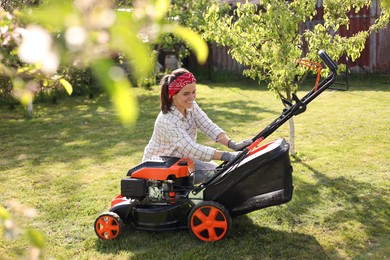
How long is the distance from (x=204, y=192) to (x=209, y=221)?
0.66 ft

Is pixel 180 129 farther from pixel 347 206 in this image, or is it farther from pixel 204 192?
pixel 347 206

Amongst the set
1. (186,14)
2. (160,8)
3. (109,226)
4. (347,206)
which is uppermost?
(160,8)

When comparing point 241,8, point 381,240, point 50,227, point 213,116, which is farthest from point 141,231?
point 213,116

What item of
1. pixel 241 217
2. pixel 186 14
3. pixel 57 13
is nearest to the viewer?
pixel 57 13

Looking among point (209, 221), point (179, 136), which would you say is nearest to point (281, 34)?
point (179, 136)

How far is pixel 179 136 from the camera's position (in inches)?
159

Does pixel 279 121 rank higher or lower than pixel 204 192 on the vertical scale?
higher

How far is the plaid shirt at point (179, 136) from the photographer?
395 cm

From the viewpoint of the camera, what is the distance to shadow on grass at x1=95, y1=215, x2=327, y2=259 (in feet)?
12.2

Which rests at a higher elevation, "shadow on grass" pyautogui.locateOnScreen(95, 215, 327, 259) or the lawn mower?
the lawn mower

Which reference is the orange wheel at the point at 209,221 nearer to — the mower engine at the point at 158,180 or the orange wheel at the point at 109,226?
the mower engine at the point at 158,180

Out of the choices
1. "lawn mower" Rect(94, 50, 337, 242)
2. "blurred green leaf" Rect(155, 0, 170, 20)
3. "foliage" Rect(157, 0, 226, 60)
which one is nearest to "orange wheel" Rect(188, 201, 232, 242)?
"lawn mower" Rect(94, 50, 337, 242)

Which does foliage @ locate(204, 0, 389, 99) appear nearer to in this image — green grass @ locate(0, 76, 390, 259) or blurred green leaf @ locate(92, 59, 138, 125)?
green grass @ locate(0, 76, 390, 259)

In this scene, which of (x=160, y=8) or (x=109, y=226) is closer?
(x=160, y=8)
